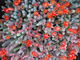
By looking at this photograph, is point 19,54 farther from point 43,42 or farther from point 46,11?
point 46,11

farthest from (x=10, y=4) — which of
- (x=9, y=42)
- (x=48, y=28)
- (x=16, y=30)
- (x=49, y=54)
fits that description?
(x=49, y=54)

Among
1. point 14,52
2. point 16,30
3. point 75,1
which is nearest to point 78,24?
point 75,1

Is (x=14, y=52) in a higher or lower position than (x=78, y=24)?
lower

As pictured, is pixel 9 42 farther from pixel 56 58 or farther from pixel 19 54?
pixel 56 58

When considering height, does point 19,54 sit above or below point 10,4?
below

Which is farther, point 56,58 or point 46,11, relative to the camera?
point 56,58

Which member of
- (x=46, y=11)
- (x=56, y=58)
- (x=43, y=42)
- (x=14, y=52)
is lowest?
(x=56, y=58)

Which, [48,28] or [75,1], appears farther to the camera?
[75,1]
